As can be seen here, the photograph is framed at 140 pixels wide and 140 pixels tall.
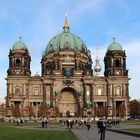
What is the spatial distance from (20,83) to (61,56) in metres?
19.9

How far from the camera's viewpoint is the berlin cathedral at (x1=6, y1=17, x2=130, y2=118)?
471 feet

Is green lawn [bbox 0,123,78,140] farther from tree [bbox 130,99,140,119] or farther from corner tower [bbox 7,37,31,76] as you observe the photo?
tree [bbox 130,99,140,119]

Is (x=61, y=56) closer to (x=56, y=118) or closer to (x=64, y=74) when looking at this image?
(x=64, y=74)

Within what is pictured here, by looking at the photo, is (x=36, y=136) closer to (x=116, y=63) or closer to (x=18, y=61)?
(x=18, y=61)

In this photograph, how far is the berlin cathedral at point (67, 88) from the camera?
143500mm

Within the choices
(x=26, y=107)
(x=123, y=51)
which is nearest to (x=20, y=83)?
(x=26, y=107)

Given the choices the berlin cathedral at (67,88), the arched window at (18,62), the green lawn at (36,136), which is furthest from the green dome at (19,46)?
the green lawn at (36,136)

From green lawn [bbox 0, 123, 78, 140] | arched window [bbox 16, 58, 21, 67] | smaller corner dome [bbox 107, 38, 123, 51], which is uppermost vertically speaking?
smaller corner dome [bbox 107, 38, 123, 51]

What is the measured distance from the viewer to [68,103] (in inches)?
5974

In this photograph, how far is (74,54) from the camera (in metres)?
156

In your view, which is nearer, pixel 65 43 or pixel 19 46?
pixel 19 46

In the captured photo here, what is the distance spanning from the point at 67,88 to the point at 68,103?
6.25m

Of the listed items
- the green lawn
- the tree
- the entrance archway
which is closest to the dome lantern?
the entrance archway

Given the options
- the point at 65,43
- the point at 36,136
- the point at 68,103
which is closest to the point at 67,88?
the point at 68,103
